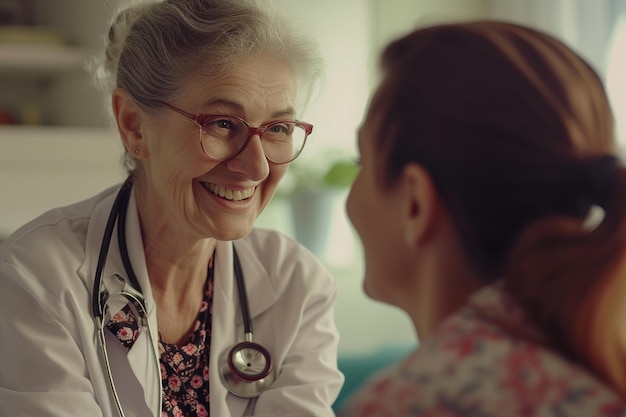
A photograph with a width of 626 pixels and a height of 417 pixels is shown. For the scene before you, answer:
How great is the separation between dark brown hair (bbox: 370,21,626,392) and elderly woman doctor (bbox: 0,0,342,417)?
0.76 m

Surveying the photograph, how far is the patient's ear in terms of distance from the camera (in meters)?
0.79

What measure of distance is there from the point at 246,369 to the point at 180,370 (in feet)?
0.39

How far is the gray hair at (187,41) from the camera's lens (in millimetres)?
1516

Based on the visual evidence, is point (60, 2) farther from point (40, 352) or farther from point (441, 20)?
point (441, 20)

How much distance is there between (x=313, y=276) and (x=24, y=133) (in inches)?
67.3

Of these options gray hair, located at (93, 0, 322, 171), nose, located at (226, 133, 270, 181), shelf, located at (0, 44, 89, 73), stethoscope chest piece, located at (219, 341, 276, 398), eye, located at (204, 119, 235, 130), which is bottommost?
stethoscope chest piece, located at (219, 341, 276, 398)

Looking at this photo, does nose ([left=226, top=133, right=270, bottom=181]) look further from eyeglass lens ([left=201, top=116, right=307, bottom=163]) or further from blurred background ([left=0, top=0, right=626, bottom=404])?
blurred background ([left=0, top=0, right=626, bottom=404])

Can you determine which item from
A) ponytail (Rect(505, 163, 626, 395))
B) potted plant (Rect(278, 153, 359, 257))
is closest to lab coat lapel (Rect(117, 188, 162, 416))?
ponytail (Rect(505, 163, 626, 395))

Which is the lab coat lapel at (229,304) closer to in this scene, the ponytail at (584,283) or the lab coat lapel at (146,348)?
the lab coat lapel at (146,348)

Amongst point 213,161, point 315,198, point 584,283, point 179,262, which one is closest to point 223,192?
point 213,161

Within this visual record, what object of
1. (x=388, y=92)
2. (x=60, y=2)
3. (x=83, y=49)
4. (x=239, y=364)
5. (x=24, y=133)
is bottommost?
(x=239, y=364)

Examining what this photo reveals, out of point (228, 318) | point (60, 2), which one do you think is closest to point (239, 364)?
point (228, 318)

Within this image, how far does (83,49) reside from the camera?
3178 mm

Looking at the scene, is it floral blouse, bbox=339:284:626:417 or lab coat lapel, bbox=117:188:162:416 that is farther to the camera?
lab coat lapel, bbox=117:188:162:416
